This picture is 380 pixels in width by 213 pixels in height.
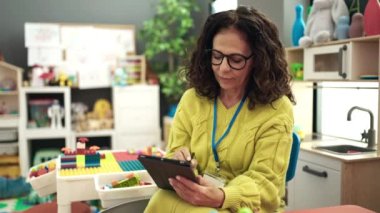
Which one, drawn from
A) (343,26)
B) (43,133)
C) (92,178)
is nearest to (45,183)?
(92,178)

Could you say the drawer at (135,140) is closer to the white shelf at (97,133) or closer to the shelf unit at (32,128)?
the white shelf at (97,133)

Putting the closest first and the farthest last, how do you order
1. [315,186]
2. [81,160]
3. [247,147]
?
1. [247,147]
2. [81,160]
3. [315,186]

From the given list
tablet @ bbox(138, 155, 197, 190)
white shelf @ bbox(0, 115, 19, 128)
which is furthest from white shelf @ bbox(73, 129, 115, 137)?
tablet @ bbox(138, 155, 197, 190)

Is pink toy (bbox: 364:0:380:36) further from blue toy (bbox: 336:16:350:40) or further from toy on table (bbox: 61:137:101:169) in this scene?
toy on table (bbox: 61:137:101:169)

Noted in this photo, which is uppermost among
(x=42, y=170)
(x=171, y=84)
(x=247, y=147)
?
(x=171, y=84)

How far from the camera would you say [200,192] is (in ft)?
3.63

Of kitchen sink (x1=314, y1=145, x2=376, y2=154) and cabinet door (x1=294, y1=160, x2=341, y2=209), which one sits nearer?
cabinet door (x1=294, y1=160, x2=341, y2=209)

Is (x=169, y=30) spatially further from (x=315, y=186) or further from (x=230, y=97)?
(x=230, y=97)

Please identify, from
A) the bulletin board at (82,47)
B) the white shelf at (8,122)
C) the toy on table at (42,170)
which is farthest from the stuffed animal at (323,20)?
the white shelf at (8,122)

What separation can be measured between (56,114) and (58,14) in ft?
3.65

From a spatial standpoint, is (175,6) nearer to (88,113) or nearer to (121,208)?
(88,113)

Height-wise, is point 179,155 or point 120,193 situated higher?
point 179,155

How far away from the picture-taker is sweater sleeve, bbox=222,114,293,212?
3.76 ft

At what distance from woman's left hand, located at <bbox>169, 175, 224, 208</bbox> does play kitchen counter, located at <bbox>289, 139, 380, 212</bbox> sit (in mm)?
1226
